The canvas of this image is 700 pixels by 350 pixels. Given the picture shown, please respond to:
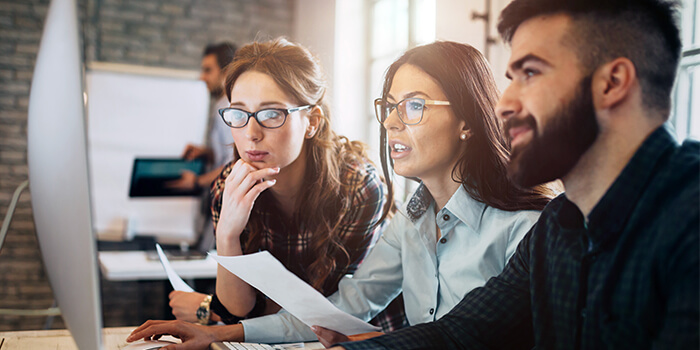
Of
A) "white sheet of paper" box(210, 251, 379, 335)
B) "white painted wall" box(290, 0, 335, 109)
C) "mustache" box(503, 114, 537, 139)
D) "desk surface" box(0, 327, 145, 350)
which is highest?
"white painted wall" box(290, 0, 335, 109)

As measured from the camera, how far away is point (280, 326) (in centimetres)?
79

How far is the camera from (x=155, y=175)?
252cm

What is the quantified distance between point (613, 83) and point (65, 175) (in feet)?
1.67

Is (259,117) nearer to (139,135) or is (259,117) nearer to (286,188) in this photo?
(286,188)

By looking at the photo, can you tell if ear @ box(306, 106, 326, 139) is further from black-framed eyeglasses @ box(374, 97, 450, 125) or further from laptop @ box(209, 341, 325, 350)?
laptop @ box(209, 341, 325, 350)

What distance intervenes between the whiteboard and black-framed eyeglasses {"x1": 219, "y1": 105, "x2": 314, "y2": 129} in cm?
216

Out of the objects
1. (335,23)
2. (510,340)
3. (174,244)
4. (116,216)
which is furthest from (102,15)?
(510,340)

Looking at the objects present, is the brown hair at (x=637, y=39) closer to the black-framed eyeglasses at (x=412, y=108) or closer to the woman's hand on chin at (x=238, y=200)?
the black-framed eyeglasses at (x=412, y=108)

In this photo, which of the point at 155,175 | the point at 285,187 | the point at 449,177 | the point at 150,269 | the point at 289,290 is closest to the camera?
the point at 289,290

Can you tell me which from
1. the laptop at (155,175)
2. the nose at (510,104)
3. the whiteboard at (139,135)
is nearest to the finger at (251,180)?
the nose at (510,104)

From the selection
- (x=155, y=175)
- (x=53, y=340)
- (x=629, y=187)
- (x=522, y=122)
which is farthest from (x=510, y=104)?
(x=155, y=175)

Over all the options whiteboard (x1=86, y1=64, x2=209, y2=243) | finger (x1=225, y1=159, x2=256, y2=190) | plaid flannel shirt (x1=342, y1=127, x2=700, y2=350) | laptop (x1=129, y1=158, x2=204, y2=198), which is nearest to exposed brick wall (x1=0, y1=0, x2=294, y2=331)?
whiteboard (x1=86, y1=64, x2=209, y2=243)

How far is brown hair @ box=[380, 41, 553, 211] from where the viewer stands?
Answer: 0.76m

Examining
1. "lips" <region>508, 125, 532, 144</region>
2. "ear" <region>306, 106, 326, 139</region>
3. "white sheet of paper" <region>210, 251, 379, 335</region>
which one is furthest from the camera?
"ear" <region>306, 106, 326, 139</region>
